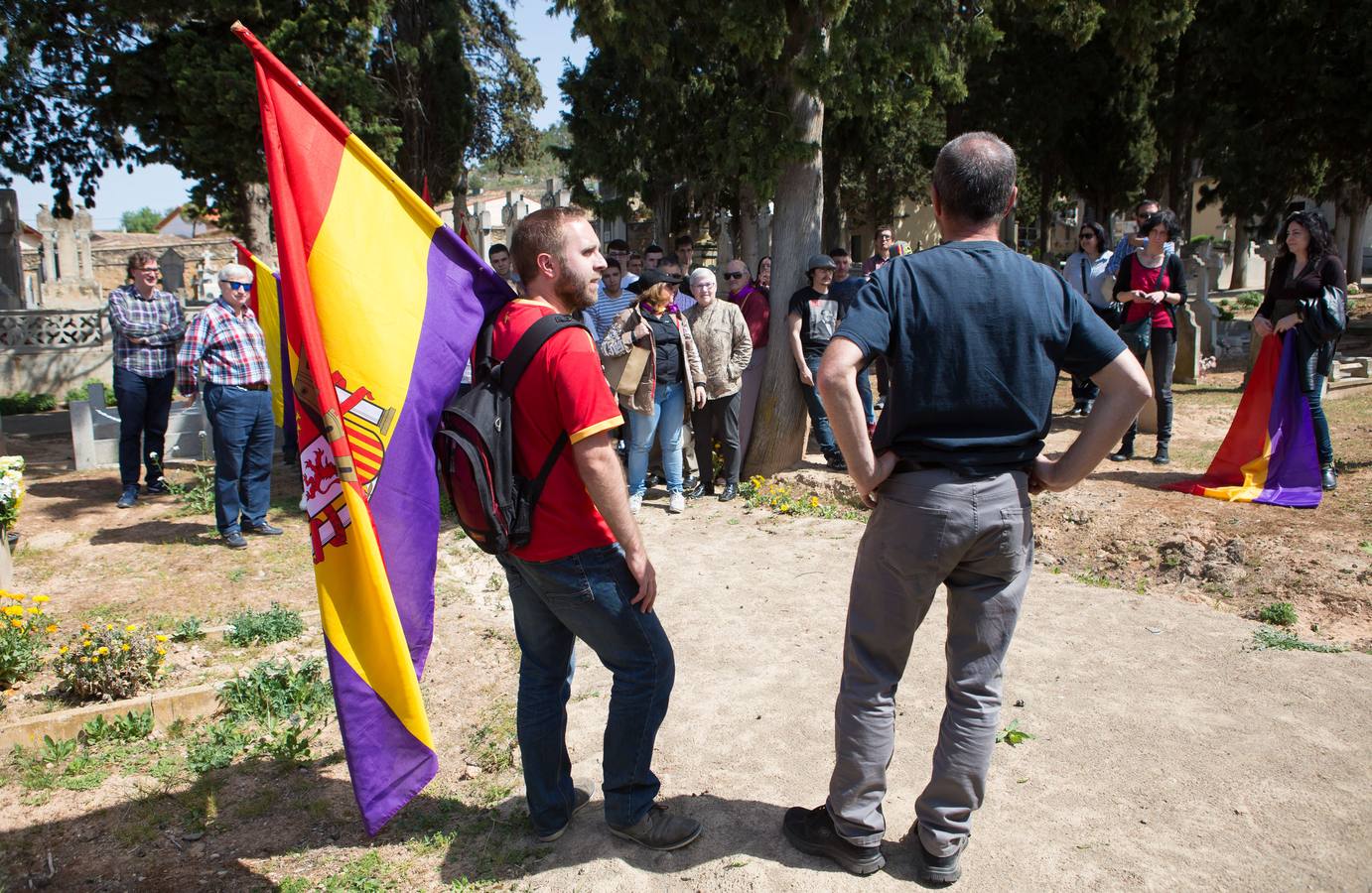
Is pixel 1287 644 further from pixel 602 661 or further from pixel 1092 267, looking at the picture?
pixel 1092 267

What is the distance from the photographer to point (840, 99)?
26.3 ft

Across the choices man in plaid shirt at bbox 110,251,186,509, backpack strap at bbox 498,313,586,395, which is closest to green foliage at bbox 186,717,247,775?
backpack strap at bbox 498,313,586,395

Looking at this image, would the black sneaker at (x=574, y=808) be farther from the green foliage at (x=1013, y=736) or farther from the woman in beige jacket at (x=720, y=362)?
the woman in beige jacket at (x=720, y=362)

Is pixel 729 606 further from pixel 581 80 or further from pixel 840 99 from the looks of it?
pixel 581 80

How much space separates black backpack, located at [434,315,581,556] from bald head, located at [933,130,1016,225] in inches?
45.1

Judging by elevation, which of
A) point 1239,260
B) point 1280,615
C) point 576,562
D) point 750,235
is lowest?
point 1280,615

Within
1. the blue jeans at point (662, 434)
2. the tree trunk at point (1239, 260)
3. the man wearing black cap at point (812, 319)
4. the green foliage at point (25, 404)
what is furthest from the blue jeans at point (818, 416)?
the tree trunk at point (1239, 260)

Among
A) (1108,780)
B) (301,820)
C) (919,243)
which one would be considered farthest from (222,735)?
(919,243)

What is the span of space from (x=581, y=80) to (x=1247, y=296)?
1696 cm

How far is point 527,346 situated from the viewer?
2.80 metres

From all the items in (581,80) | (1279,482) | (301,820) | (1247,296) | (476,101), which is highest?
(581,80)

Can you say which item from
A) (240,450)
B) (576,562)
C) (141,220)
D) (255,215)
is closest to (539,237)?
(576,562)

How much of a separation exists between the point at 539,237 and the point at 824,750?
232 cm

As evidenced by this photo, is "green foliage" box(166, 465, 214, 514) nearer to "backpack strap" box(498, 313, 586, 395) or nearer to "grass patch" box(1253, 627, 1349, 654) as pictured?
"backpack strap" box(498, 313, 586, 395)
